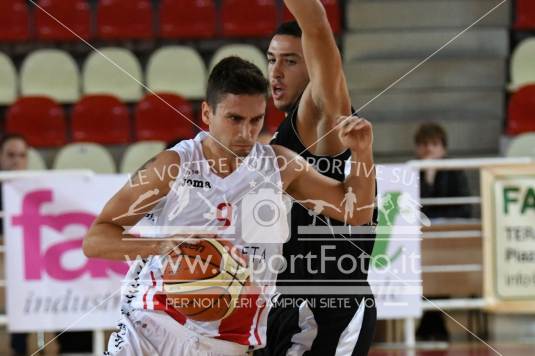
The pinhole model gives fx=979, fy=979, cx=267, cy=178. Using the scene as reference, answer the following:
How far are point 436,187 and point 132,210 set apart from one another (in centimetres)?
387

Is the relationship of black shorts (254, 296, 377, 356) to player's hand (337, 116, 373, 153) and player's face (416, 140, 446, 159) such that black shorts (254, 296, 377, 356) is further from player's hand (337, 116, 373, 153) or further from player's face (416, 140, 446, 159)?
player's face (416, 140, 446, 159)

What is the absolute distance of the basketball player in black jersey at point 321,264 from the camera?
3.32 metres

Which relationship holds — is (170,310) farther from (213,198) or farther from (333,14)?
(333,14)

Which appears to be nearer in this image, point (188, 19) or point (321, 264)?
point (321, 264)

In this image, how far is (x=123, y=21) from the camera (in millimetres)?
9305

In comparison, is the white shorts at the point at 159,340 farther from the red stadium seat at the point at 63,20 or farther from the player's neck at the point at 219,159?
the red stadium seat at the point at 63,20

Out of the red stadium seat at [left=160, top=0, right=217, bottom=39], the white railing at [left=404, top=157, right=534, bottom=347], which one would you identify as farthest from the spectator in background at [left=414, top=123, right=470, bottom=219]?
the red stadium seat at [left=160, top=0, right=217, bottom=39]

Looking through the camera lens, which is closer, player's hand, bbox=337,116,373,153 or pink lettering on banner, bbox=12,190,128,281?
player's hand, bbox=337,116,373,153

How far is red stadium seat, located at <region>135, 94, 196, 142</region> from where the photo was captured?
8.39 meters

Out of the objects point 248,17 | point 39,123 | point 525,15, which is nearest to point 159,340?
point 39,123

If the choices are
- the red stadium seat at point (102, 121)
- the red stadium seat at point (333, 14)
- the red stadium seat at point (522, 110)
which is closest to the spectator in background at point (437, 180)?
the red stadium seat at point (522, 110)

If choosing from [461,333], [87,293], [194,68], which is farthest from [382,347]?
[194,68]

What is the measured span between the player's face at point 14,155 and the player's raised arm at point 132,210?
3872mm

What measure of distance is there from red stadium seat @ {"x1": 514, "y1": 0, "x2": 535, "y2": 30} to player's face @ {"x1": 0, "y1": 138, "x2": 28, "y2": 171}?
4944mm
